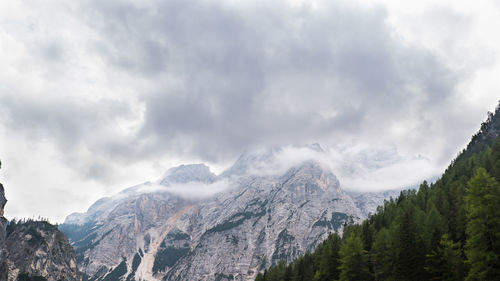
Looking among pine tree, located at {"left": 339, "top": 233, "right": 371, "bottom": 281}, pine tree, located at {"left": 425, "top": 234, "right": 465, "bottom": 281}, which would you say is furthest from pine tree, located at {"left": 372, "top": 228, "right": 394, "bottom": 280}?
pine tree, located at {"left": 425, "top": 234, "right": 465, "bottom": 281}

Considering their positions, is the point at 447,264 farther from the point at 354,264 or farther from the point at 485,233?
the point at 354,264

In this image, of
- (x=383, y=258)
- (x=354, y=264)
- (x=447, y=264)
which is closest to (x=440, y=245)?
(x=447, y=264)

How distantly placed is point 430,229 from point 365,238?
25454 mm

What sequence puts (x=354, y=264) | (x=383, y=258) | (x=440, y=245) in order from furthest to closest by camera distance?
(x=383, y=258)
(x=354, y=264)
(x=440, y=245)

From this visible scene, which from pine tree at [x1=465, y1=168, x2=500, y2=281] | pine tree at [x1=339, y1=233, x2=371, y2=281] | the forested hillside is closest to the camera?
pine tree at [x1=465, y1=168, x2=500, y2=281]

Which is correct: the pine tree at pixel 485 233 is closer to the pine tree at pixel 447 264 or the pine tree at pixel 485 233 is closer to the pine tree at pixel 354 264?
the pine tree at pixel 447 264

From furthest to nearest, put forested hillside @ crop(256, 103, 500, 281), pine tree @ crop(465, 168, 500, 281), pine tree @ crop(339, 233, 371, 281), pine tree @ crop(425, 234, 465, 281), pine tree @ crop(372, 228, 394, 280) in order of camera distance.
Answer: pine tree @ crop(339, 233, 371, 281) < pine tree @ crop(372, 228, 394, 280) < pine tree @ crop(425, 234, 465, 281) < forested hillside @ crop(256, 103, 500, 281) < pine tree @ crop(465, 168, 500, 281)

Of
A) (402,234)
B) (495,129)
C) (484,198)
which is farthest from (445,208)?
(495,129)

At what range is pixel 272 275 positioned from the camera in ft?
390

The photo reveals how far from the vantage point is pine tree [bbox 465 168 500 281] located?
130 feet

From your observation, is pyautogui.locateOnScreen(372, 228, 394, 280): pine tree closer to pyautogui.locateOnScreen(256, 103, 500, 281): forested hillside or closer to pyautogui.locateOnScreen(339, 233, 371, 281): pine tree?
pyautogui.locateOnScreen(256, 103, 500, 281): forested hillside

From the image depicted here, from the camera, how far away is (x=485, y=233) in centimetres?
4097

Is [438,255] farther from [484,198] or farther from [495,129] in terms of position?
[495,129]

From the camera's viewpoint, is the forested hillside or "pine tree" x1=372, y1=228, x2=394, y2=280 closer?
the forested hillside
